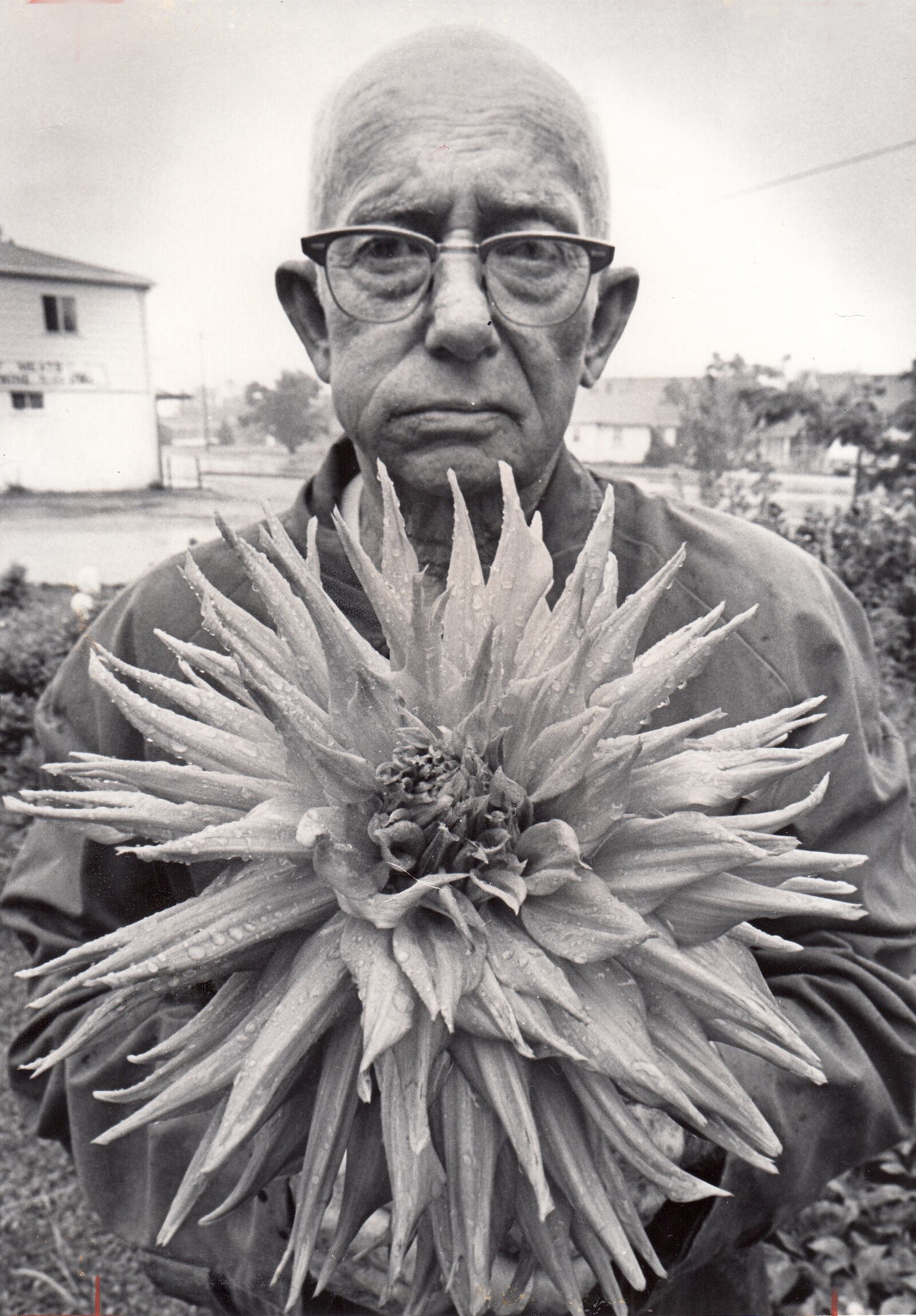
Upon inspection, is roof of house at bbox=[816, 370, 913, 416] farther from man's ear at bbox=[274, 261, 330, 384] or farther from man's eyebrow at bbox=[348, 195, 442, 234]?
man's eyebrow at bbox=[348, 195, 442, 234]

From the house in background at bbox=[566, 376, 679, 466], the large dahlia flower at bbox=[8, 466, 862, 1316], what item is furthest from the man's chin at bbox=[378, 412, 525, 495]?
the house in background at bbox=[566, 376, 679, 466]

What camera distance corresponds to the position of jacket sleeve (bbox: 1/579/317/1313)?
167cm

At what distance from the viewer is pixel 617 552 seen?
1.95 m

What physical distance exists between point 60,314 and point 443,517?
247cm

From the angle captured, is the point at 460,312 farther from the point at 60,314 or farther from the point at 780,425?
the point at 780,425

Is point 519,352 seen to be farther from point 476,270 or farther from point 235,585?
point 235,585

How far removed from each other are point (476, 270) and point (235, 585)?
2.40 ft

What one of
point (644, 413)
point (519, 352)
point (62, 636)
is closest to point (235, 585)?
point (519, 352)

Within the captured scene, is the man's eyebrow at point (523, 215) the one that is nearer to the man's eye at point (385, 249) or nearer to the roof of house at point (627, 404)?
the man's eye at point (385, 249)

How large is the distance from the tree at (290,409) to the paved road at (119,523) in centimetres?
19

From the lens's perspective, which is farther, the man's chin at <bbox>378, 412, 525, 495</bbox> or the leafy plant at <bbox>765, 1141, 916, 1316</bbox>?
the leafy plant at <bbox>765, 1141, 916, 1316</bbox>

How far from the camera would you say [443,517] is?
1.75 metres

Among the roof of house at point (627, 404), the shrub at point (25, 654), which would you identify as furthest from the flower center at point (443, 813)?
the shrub at point (25, 654)

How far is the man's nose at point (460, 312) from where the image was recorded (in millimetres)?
1575
